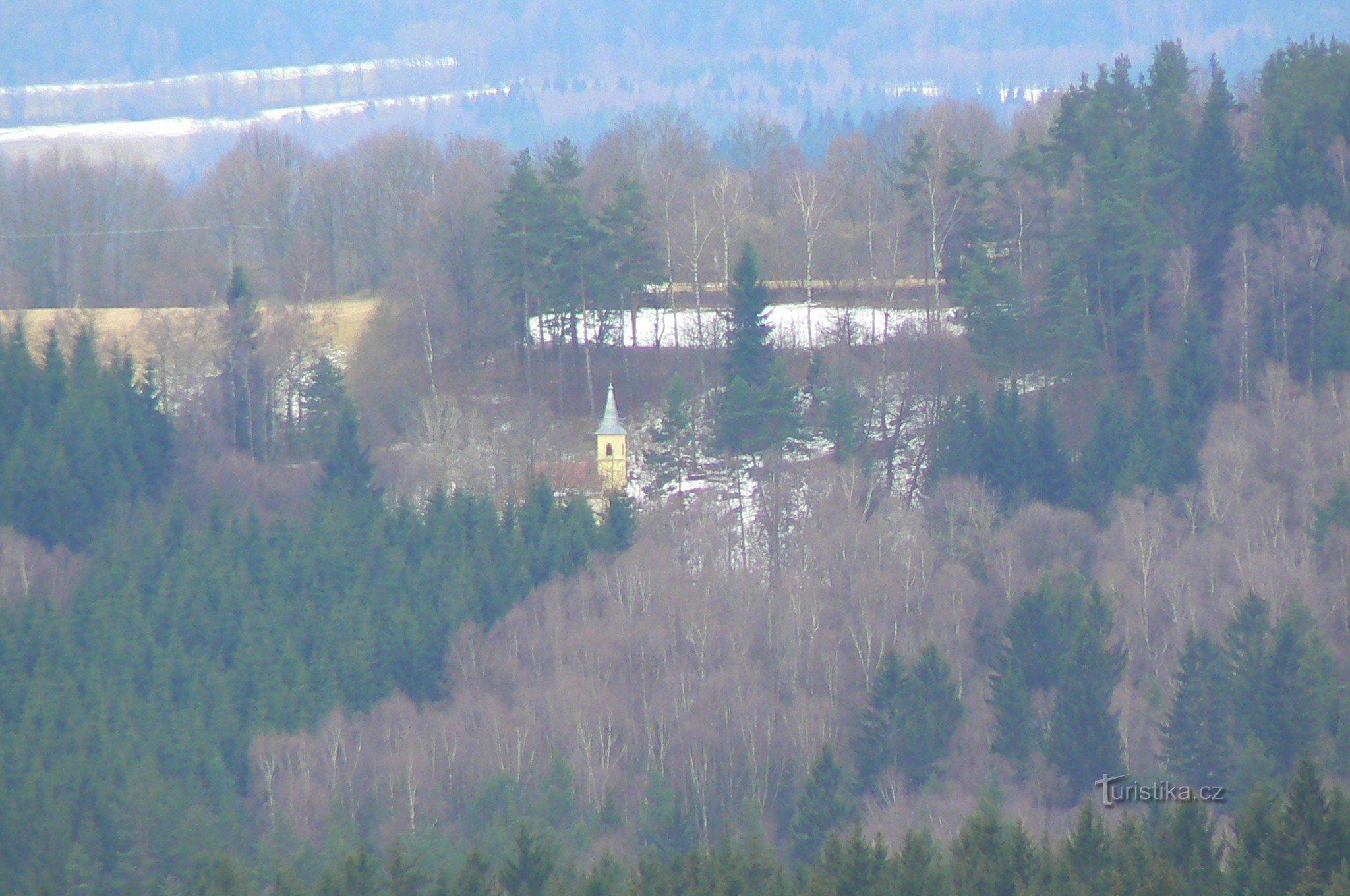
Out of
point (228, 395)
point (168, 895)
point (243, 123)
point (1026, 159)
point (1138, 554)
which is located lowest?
point (168, 895)

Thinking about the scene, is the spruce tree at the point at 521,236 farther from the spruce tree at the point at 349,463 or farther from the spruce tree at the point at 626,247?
the spruce tree at the point at 349,463

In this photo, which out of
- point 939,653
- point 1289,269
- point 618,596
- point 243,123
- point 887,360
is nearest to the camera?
point 939,653

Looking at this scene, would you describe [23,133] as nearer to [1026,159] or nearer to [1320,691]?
[1026,159]

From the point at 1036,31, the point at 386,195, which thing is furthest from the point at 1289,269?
the point at 1036,31

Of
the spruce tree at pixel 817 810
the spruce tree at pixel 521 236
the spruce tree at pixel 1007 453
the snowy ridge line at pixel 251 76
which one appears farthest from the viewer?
the snowy ridge line at pixel 251 76

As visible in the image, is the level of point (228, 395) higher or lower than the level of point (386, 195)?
lower

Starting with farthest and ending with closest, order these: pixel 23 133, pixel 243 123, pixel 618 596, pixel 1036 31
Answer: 1. pixel 1036 31
2. pixel 243 123
3. pixel 23 133
4. pixel 618 596
